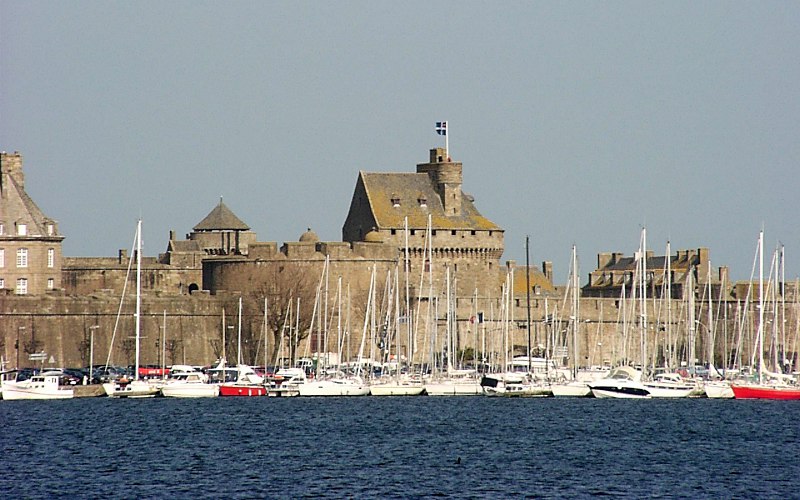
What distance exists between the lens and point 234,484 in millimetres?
38812

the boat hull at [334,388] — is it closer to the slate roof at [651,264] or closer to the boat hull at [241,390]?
the boat hull at [241,390]

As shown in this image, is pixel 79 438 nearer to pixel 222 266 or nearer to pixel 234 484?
pixel 234 484

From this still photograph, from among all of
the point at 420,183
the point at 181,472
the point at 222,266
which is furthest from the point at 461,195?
the point at 181,472

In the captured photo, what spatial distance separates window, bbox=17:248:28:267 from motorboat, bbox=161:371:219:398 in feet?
54.6

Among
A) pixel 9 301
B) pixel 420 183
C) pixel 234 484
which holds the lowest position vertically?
pixel 234 484

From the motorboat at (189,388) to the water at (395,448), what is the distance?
1.29 feet

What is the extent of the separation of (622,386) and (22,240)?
28.1 m

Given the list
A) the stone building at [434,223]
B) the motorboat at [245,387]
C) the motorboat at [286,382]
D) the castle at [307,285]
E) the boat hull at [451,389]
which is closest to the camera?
the motorboat at [286,382]

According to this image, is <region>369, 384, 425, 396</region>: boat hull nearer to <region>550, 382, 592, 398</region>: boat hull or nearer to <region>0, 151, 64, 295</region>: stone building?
<region>550, 382, 592, 398</region>: boat hull

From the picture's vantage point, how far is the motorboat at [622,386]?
62.0 metres

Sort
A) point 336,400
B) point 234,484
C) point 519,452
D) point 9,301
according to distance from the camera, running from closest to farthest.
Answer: point 234,484 < point 519,452 < point 336,400 < point 9,301

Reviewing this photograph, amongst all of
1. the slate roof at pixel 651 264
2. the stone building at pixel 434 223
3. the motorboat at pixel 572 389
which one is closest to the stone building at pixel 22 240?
the stone building at pixel 434 223

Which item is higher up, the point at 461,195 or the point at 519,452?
the point at 461,195

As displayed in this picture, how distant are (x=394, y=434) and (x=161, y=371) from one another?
18.2 m
